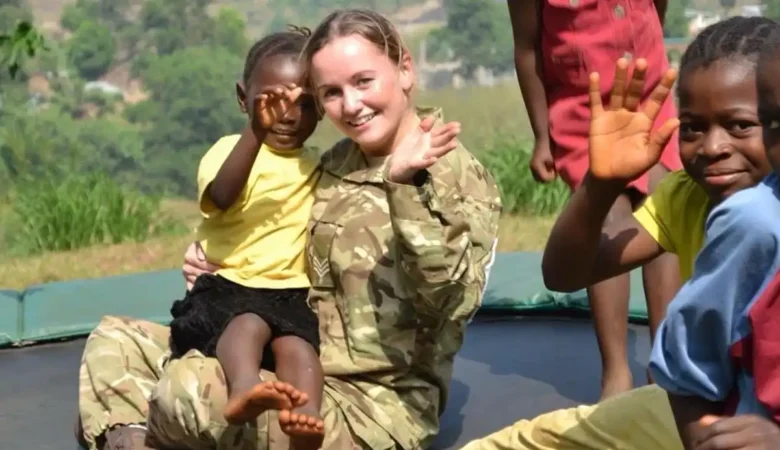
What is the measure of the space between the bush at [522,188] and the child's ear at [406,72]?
10.2 ft

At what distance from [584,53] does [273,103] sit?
2.25 ft

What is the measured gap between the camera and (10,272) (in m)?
4.65

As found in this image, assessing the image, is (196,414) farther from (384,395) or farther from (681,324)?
(681,324)

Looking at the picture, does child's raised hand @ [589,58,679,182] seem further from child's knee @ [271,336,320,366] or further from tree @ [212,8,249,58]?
tree @ [212,8,249,58]

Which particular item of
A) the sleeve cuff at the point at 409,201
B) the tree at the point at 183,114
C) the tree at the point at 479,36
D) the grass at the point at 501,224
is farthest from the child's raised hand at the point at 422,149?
the tree at the point at 479,36

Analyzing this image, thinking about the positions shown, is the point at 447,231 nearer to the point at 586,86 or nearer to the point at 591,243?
the point at 591,243

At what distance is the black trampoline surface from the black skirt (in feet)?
1.18

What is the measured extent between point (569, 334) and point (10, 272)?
229cm

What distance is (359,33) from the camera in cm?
229

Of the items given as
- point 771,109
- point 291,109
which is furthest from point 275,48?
point 771,109

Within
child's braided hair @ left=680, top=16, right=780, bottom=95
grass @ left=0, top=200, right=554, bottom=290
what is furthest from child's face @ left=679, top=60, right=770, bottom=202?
grass @ left=0, top=200, right=554, bottom=290

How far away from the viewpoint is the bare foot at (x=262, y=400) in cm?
200

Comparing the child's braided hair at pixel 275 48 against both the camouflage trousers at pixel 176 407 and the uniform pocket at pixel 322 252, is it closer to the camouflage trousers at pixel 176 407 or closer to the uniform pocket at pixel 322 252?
the uniform pocket at pixel 322 252

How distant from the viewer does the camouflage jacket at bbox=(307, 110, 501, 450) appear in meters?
2.24
